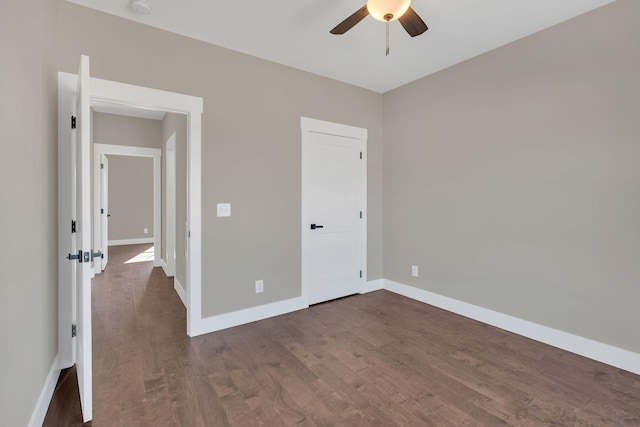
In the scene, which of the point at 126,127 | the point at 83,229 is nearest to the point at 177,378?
the point at 83,229

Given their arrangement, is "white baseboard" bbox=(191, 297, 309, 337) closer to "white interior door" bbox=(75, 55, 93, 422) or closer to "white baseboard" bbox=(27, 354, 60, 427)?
"white baseboard" bbox=(27, 354, 60, 427)

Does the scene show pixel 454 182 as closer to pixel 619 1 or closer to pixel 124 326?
pixel 619 1

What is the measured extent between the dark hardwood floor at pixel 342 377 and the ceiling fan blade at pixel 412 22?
2494 mm

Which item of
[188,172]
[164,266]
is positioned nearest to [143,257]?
[164,266]

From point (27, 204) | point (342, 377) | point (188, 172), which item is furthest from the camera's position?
point (188, 172)

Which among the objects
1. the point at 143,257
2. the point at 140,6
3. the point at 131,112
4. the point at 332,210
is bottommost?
the point at 143,257

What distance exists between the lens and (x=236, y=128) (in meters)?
3.08

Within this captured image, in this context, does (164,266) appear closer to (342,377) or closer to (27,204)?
(27,204)

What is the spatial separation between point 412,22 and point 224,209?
2236 mm

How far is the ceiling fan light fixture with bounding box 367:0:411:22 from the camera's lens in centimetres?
182

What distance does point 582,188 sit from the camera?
2.49 meters

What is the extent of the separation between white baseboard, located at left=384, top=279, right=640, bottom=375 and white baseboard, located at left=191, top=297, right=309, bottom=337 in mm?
1552

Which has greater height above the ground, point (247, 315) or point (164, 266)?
point (164, 266)

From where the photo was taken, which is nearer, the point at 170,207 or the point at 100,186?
the point at 170,207
